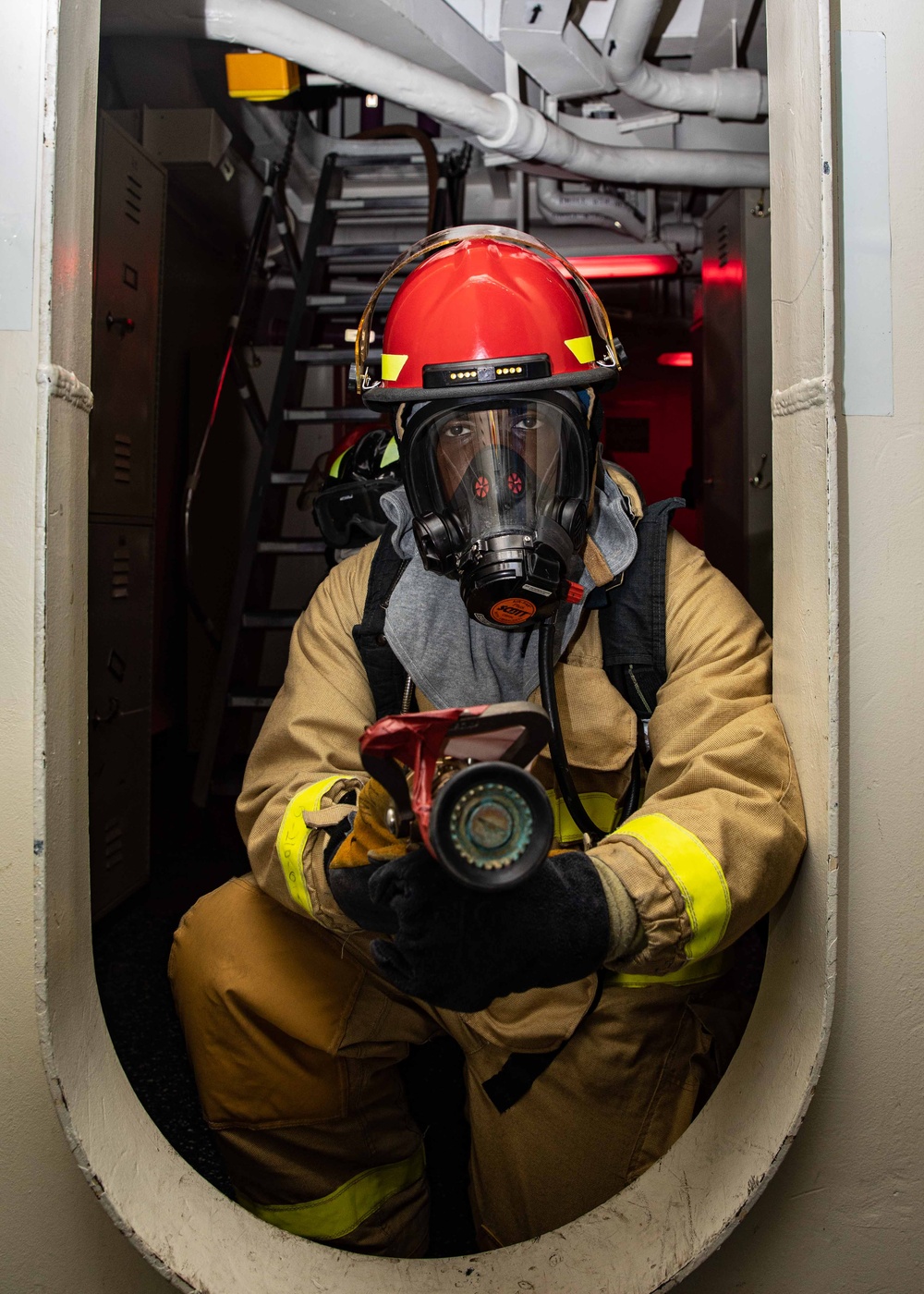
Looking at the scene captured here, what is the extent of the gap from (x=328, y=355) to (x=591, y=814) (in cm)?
255

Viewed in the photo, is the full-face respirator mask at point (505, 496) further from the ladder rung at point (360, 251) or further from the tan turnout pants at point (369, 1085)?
the ladder rung at point (360, 251)

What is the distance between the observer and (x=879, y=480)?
3.83ft

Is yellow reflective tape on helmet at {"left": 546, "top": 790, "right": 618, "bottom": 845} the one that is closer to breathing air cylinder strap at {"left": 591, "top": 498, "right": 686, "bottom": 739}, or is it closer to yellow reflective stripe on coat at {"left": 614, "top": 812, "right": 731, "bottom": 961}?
breathing air cylinder strap at {"left": 591, "top": 498, "right": 686, "bottom": 739}

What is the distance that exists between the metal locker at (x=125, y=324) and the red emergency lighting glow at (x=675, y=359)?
15.3 feet

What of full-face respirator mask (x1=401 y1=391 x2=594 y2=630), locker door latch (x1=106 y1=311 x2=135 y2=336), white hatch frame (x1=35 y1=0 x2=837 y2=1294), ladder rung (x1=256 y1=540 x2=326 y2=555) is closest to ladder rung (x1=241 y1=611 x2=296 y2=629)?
ladder rung (x1=256 y1=540 x2=326 y2=555)

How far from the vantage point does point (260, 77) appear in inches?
126

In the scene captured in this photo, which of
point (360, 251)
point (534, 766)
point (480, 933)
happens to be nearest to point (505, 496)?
point (534, 766)

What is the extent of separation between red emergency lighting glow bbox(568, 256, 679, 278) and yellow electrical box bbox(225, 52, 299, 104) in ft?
5.67

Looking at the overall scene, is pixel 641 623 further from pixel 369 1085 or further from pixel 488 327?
pixel 369 1085

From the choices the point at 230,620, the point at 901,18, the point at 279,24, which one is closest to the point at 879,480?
the point at 901,18

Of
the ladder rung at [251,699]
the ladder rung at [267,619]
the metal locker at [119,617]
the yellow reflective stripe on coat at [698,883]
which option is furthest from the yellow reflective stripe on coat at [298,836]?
the ladder rung at [267,619]

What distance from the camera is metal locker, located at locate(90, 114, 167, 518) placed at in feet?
9.14

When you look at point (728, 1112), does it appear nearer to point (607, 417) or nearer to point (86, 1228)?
point (86, 1228)

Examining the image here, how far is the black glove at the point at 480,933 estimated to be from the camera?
3.34 feet
